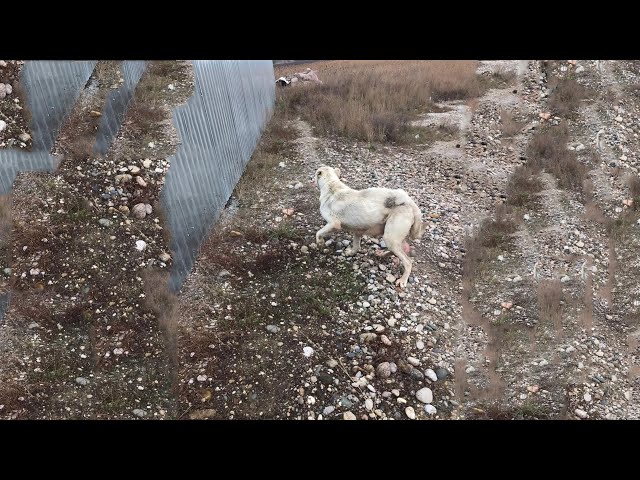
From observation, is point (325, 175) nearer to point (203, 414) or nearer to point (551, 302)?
point (551, 302)

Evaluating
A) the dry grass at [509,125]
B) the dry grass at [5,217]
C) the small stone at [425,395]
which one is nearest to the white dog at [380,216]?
the small stone at [425,395]

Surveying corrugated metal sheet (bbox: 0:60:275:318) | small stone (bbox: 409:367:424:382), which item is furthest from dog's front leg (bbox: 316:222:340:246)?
small stone (bbox: 409:367:424:382)

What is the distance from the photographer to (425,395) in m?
6.76

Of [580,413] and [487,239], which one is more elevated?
[487,239]

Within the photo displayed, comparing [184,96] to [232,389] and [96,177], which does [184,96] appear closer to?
[96,177]

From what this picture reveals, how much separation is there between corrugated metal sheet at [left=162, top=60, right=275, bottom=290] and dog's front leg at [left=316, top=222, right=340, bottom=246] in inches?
75.0

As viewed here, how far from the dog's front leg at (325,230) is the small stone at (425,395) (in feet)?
9.32

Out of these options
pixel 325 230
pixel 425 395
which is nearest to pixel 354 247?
pixel 325 230

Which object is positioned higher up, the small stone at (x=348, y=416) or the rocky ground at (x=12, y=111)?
the rocky ground at (x=12, y=111)

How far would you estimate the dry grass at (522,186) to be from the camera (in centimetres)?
1086

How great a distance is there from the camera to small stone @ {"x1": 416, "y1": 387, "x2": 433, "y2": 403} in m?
6.75

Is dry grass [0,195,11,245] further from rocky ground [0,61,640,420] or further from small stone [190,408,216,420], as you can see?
small stone [190,408,216,420]

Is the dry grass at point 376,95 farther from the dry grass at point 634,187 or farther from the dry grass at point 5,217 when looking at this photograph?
the dry grass at point 5,217

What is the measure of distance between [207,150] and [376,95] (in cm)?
612
